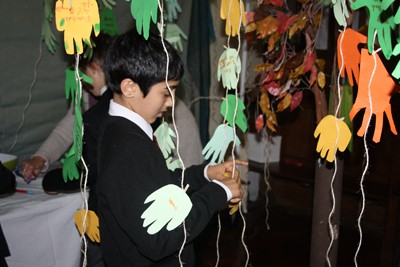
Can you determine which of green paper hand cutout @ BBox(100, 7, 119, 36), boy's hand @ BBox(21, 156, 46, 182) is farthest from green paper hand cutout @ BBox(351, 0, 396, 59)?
green paper hand cutout @ BBox(100, 7, 119, 36)

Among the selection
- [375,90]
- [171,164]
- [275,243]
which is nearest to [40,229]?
[171,164]

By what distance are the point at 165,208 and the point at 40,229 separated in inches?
32.9

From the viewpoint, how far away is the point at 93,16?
3.08 ft

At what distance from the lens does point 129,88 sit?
1.16 metres

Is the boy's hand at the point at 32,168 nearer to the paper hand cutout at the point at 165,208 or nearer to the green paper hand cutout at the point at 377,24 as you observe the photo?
the paper hand cutout at the point at 165,208

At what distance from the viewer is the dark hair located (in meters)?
1.15

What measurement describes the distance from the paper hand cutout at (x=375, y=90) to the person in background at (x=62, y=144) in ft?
2.96

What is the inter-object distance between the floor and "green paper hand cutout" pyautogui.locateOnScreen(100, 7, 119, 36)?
3.53 ft

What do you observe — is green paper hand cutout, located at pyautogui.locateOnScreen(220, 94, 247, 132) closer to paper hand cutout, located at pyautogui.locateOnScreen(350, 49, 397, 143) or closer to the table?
paper hand cutout, located at pyautogui.locateOnScreen(350, 49, 397, 143)

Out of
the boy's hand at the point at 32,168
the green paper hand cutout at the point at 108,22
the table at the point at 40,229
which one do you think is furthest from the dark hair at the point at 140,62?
the green paper hand cutout at the point at 108,22

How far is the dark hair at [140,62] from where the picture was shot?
3.76 feet

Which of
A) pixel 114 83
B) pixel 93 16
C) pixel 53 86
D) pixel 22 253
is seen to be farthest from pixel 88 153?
pixel 53 86

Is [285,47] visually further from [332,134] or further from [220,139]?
[332,134]

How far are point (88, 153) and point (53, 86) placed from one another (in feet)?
3.48
